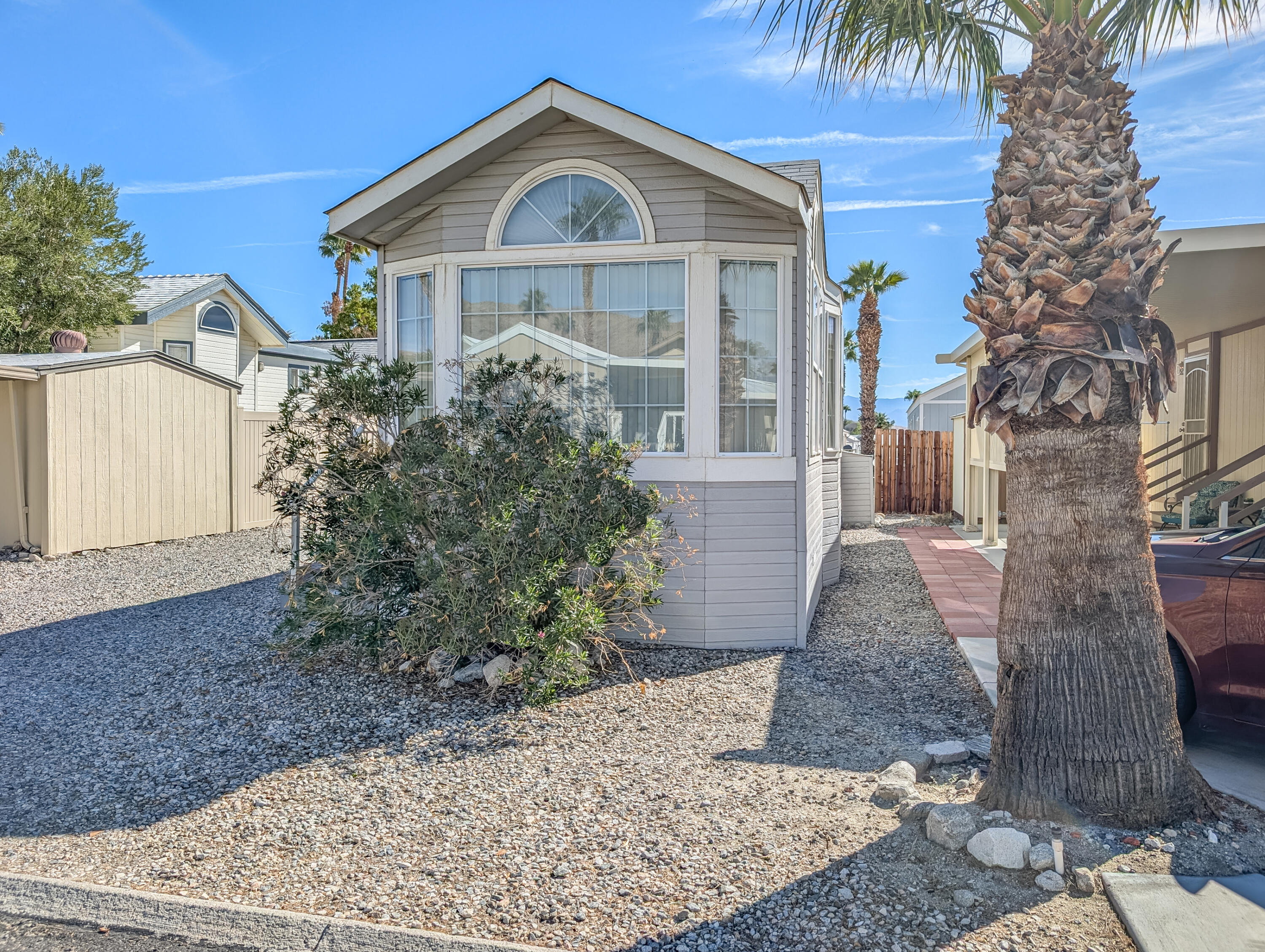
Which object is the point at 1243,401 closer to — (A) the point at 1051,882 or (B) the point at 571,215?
(B) the point at 571,215

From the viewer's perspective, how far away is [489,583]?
485 cm

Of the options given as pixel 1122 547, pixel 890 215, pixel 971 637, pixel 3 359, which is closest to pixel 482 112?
pixel 1122 547

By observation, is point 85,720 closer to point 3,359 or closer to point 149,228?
point 3,359

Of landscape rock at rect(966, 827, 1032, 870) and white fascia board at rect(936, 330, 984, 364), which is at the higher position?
white fascia board at rect(936, 330, 984, 364)

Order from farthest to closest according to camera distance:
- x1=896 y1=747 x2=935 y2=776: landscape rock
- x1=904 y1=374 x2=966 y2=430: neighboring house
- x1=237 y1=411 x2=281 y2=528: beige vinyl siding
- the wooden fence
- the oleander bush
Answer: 1. x1=904 y1=374 x2=966 y2=430: neighboring house
2. the wooden fence
3. x1=237 y1=411 x2=281 y2=528: beige vinyl siding
4. the oleander bush
5. x1=896 y1=747 x2=935 y2=776: landscape rock

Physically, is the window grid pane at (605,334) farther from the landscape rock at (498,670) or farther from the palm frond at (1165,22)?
the palm frond at (1165,22)

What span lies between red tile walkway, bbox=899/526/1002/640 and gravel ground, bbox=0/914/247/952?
4696 mm

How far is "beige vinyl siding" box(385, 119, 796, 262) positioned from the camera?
6.33 metres

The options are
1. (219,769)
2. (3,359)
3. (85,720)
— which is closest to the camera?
(219,769)

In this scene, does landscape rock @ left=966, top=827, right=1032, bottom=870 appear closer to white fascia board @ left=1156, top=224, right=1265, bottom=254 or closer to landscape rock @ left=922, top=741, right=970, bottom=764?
landscape rock @ left=922, top=741, right=970, bottom=764

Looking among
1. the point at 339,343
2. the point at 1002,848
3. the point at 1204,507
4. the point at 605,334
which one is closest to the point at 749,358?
the point at 605,334

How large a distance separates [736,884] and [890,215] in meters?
13.6

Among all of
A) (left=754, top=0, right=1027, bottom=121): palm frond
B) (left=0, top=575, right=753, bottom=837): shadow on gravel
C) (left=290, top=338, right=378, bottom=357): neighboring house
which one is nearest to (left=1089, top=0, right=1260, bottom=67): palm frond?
(left=754, top=0, right=1027, bottom=121): palm frond

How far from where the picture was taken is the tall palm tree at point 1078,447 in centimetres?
323
